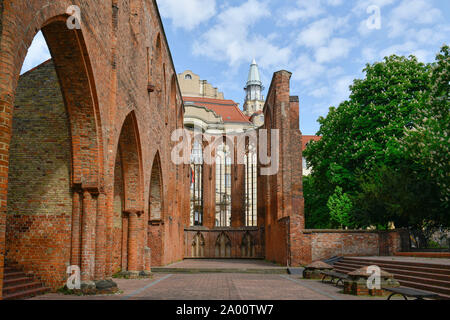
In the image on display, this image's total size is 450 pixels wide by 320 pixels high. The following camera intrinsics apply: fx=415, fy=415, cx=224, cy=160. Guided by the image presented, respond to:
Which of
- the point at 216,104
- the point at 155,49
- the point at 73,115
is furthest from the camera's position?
the point at 216,104

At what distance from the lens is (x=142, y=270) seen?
Result: 15.1 meters

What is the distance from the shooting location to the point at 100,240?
33.2ft

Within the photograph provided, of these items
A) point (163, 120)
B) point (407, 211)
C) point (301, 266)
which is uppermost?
point (163, 120)

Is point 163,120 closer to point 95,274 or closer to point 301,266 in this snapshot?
point 301,266

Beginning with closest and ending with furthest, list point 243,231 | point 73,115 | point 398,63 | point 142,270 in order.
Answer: point 73,115
point 142,270
point 398,63
point 243,231

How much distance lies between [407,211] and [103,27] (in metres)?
16.1

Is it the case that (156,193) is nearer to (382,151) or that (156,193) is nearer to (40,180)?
(40,180)

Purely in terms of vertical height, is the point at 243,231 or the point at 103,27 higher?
the point at 103,27

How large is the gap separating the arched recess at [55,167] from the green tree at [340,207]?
16343 mm

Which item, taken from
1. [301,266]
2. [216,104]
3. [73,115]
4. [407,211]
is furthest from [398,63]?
[216,104]

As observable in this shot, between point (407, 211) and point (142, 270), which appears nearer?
point (142, 270)

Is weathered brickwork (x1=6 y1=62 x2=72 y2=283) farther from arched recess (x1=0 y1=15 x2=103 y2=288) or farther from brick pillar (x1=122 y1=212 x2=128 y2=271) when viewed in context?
brick pillar (x1=122 y1=212 x2=128 y2=271)

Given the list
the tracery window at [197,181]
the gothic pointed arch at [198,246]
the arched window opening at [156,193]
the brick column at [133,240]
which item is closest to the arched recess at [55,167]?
the brick column at [133,240]

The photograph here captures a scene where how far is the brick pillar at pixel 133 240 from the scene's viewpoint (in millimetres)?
14430
